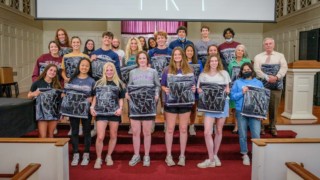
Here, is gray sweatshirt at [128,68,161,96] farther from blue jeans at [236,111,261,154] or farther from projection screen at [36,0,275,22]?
projection screen at [36,0,275,22]

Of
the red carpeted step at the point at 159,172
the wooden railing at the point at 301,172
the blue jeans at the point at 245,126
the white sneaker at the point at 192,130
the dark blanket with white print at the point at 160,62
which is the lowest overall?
the red carpeted step at the point at 159,172

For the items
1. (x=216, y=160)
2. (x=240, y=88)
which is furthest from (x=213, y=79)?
(x=216, y=160)

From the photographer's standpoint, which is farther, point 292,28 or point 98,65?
point 292,28

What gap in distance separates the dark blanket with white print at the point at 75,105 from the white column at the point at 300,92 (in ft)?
11.3

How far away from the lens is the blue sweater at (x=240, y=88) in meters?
4.24

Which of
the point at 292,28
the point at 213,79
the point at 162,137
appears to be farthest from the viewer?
the point at 292,28

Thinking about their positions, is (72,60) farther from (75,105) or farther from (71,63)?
(75,105)

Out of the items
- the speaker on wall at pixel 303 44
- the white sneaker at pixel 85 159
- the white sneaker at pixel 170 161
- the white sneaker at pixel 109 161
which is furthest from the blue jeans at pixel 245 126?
the speaker on wall at pixel 303 44

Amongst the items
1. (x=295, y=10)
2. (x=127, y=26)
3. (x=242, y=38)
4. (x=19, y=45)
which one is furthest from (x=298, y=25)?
(x=19, y=45)

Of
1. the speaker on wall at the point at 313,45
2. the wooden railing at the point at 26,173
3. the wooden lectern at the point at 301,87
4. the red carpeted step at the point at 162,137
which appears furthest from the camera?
the speaker on wall at the point at 313,45

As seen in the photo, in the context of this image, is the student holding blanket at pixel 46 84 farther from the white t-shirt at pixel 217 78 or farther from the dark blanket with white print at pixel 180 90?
the white t-shirt at pixel 217 78

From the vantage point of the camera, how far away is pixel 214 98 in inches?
163

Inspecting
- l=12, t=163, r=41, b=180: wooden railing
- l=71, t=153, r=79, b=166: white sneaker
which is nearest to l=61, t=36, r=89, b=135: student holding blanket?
l=71, t=153, r=79, b=166: white sneaker

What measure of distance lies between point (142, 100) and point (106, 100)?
0.42m
